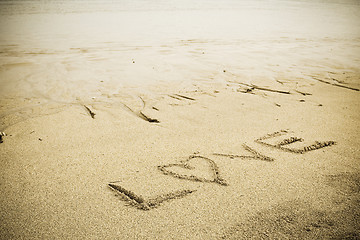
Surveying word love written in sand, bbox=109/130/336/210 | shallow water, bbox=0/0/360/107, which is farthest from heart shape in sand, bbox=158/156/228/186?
shallow water, bbox=0/0/360/107

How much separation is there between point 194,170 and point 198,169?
31 mm

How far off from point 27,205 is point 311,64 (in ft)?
17.0

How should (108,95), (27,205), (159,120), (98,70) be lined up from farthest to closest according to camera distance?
(98,70), (108,95), (159,120), (27,205)

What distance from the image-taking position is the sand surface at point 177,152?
1.15 m

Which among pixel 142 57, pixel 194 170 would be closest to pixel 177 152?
pixel 194 170

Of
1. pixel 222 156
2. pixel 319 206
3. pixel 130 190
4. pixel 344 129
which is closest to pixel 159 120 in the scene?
pixel 222 156

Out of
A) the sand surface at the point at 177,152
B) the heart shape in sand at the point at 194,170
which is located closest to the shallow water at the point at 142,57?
the sand surface at the point at 177,152

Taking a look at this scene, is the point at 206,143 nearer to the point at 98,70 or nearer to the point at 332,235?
the point at 332,235

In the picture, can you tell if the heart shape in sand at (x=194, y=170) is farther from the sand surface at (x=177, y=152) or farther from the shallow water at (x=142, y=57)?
the shallow water at (x=142, y=57)

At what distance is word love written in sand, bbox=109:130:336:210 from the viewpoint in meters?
1.27

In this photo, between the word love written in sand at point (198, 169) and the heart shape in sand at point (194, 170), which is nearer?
the word love written in sand at point (198, 169)

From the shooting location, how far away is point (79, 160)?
1591mm

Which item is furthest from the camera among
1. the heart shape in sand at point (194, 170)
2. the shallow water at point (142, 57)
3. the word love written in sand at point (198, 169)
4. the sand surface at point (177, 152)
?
the shallow water at point (142, 57)

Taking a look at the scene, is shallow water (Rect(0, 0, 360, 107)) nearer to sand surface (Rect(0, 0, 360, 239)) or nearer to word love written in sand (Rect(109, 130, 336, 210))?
sand surface (Rect(0, 0, 360, 239))
